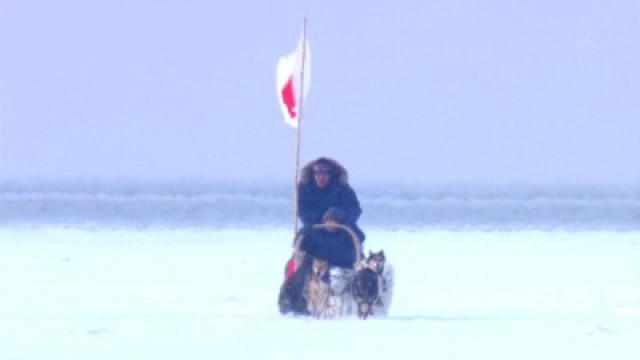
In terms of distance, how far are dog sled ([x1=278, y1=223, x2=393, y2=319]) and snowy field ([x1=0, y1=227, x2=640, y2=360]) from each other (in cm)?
19

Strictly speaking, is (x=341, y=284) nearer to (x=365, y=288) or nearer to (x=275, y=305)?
(x=365, y=288)

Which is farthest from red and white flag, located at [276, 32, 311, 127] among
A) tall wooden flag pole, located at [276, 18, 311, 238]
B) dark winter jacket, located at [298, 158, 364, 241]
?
dark winter jacket, located at [298, 158, 364, 241]

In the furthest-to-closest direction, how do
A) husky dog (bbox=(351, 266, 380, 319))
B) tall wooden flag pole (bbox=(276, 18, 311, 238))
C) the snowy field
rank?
tall wooden flag pole (bbox=(276, 18, 311, 238)) → husky dog (bbox=(351, 266, 380, 319)) → the snowy field

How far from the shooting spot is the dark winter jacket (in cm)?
1229

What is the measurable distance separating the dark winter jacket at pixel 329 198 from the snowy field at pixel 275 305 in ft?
1.90

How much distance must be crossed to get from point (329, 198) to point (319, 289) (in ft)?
1.59

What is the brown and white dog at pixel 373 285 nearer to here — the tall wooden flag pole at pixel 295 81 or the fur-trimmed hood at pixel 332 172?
the fur-trimmed hood at pixel 332 172

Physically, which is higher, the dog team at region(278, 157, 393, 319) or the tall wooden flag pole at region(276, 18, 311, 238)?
the tall wooden flag pole at region(276, 18, 311, 238)

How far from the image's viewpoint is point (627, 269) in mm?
18203

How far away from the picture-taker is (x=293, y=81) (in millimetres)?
13469

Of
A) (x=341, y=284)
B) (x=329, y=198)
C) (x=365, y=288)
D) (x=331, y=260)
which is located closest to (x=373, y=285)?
(x=365, y=288)

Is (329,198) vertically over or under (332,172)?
under

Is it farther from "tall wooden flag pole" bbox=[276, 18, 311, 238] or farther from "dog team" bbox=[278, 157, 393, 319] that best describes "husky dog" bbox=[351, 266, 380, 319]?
"tall wooden flag pole" bbox=[276, 18, 311, 238]

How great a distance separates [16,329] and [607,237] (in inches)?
584
